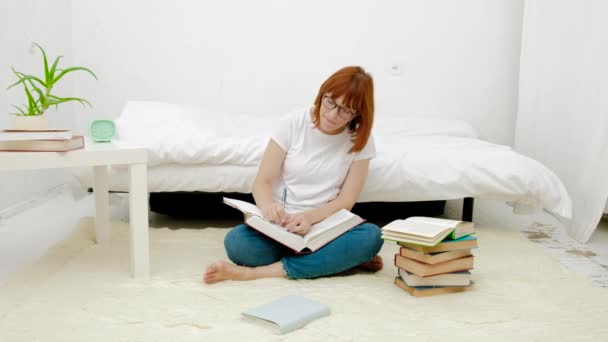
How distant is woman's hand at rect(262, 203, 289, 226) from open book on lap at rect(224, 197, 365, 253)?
0.05 ft

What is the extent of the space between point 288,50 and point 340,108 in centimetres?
191

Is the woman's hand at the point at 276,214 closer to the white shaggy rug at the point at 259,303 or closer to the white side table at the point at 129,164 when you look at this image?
the white shaggy rug at the point at 259,303

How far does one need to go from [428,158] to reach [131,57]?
2.02 meters

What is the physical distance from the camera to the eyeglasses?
5.01ft

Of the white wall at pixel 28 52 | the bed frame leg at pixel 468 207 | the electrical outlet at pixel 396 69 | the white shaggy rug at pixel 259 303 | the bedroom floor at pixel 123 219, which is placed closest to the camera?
the white shaggy rug at pixel 259 303

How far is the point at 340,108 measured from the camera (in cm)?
153

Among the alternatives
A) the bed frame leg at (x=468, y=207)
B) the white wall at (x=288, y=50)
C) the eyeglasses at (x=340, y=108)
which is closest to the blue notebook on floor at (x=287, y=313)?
the eyeglasses at (x=340, y=108)

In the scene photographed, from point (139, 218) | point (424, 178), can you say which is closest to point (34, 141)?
point (139, 218)

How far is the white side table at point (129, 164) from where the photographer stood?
137 centimetres

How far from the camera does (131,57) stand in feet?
10.8

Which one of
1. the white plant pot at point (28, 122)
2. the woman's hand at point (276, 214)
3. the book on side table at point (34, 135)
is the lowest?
the woman's hand at point (276, 214)

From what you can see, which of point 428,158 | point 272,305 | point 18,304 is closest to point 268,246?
point 272,305

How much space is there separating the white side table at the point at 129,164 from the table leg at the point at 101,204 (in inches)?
11.6

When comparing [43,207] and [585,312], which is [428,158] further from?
[43,207]
